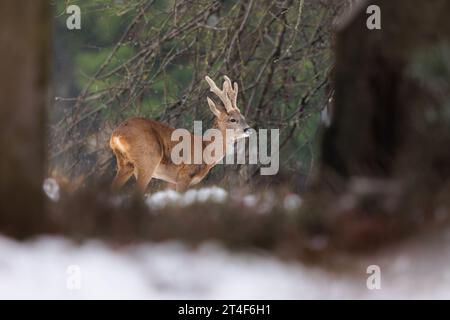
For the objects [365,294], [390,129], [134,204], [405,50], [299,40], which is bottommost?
[365,294]

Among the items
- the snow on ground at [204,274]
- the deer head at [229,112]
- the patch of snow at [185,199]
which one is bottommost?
the snow on ground at [204,274]

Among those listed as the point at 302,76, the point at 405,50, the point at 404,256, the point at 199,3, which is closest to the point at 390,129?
the point at 405,50

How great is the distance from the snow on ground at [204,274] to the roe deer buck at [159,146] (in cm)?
459

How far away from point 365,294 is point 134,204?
52.6 inches

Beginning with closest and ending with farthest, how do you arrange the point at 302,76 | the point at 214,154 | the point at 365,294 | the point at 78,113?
the point at 365,294, the point at 214,154, the point at 78,113, the point at 302,76

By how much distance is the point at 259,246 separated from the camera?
5.18 m

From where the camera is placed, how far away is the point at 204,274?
4934 millimetres

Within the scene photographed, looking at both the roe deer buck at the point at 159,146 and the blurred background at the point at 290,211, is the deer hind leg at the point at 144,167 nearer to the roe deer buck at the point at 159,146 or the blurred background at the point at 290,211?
the roe deer buck at the point at 159,146

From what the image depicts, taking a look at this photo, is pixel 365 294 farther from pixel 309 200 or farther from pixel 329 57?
pixel 329 57

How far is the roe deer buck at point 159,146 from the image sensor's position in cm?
1026

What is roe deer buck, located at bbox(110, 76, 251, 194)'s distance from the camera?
1026cm

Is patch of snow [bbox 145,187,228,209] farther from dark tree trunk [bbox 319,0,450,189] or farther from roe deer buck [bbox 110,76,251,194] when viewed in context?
roe deer buck [bbox 110,76,251,194]

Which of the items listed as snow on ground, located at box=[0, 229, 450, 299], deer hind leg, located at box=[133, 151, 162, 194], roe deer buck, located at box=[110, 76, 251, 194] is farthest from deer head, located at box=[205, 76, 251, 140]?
snow on ground, located at box=[0, 229, 450, 299]

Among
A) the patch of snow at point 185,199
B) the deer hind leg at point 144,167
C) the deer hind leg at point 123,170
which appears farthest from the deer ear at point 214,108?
the patch of snow at point 185,199
